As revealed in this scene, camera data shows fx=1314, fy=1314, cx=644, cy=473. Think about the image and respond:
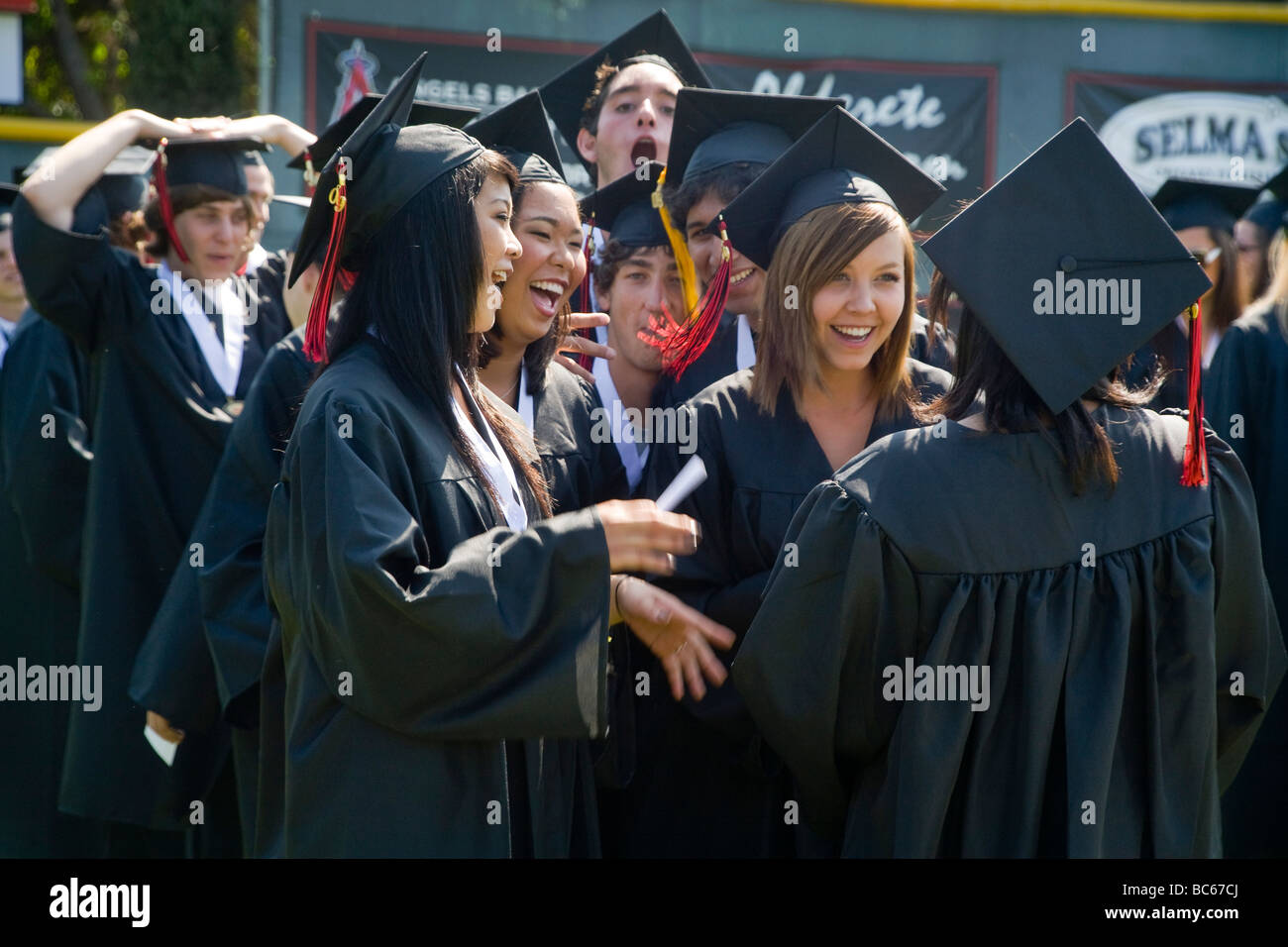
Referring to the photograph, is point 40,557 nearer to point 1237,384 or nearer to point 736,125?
point 736,125

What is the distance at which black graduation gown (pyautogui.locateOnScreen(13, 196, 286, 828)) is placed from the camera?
429 cm

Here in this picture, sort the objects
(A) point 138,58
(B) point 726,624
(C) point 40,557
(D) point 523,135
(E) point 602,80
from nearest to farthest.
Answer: (B) point 726,624 → (D) point 523,135 → (C) point 40,557 → (E) point 602,80 → (A) point 138,58

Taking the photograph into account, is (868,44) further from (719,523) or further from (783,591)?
(783,591)

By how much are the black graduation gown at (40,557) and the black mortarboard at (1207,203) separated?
4.39 metres

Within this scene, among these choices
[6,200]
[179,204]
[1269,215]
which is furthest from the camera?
[6,200]

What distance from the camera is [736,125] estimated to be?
4.13 metres

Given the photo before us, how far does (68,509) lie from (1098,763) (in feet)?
12.4

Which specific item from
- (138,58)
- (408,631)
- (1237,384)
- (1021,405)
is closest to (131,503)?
(408,631)

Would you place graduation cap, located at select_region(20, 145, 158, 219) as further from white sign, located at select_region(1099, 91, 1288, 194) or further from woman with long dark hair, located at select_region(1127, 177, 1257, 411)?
white sign, located at select_region(1099, 91, 1288, 194)

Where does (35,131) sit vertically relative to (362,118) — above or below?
above

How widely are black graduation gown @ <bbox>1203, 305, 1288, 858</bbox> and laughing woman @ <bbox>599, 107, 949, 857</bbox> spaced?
155 centimetres

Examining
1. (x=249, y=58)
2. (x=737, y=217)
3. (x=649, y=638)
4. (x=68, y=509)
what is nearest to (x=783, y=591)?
(x=649, y=638)

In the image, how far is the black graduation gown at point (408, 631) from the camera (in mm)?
2316

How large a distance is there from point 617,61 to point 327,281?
283 centimetres
